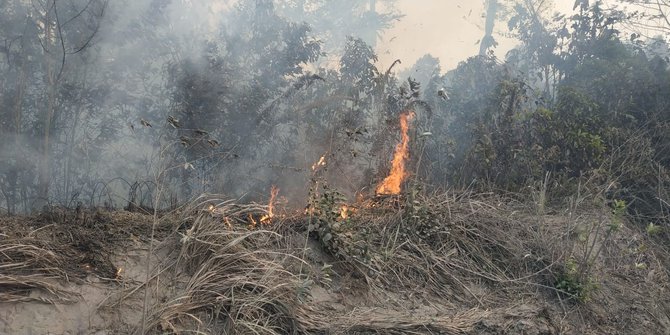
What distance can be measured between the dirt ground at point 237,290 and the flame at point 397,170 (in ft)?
4.19

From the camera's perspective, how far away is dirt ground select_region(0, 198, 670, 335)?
145 inches

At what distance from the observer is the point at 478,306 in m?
5.02

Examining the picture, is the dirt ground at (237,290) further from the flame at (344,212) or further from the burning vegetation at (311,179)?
the flame at (344,212)

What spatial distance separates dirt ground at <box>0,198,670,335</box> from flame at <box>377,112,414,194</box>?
128cm

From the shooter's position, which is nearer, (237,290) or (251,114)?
(237,290)

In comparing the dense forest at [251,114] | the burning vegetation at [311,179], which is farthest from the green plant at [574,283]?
the dense forest at [251,114]

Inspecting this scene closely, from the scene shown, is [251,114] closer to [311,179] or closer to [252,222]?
[311,179]

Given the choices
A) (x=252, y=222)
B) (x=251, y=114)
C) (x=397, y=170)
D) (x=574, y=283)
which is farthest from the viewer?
(x=251, y=114)

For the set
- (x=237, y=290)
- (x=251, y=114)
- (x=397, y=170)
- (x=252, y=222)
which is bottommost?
(x=237, y=290)

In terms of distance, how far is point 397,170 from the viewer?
6711 millimetres

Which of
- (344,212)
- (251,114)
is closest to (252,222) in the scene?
(344,212)

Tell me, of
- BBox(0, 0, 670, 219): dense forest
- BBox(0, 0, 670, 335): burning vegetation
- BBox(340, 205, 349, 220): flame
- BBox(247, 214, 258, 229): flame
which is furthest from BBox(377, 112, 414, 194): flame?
BBox(247, 214, 258, 229): flame

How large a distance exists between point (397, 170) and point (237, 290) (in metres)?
3.10

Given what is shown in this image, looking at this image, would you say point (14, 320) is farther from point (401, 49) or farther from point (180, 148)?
point (401, 49)
